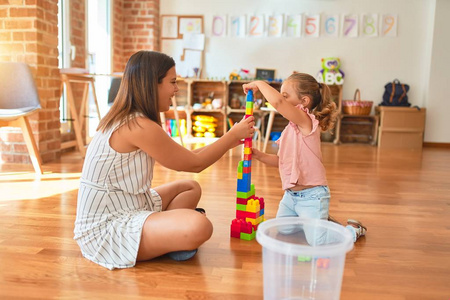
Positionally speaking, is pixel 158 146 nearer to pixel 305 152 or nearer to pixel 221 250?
pixel 221 250

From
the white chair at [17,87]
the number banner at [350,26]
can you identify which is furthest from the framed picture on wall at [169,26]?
the white chair at [17,87]

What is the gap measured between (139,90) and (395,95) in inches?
190

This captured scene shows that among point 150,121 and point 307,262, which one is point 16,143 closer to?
point 150,121

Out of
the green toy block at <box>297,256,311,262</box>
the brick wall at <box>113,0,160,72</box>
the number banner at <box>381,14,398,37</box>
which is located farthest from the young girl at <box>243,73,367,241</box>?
the number banner at <box>381,14,398,37</box>

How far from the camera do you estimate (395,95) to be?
18.3 ft

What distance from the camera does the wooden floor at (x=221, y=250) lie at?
1295 mm

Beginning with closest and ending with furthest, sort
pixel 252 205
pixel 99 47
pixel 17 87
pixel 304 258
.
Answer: pixel 304 258, pixel 252 205, pixel 17 87, pixel 99 47

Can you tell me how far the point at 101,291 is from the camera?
4.15 ft

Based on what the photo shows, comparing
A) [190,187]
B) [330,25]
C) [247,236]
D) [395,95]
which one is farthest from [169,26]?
[247,236]

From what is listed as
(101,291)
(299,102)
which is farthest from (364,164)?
(101,291)

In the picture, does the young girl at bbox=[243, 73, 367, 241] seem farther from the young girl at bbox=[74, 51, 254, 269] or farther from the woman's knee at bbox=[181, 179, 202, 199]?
the young girl at bbox=[74, 51, 254, 269]

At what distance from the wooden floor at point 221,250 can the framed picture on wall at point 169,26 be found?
3.28 metres

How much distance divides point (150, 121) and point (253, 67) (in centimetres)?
459

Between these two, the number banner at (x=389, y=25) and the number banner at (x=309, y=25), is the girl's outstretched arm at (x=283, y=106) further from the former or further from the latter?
the number banner at (x=389, y=25)
